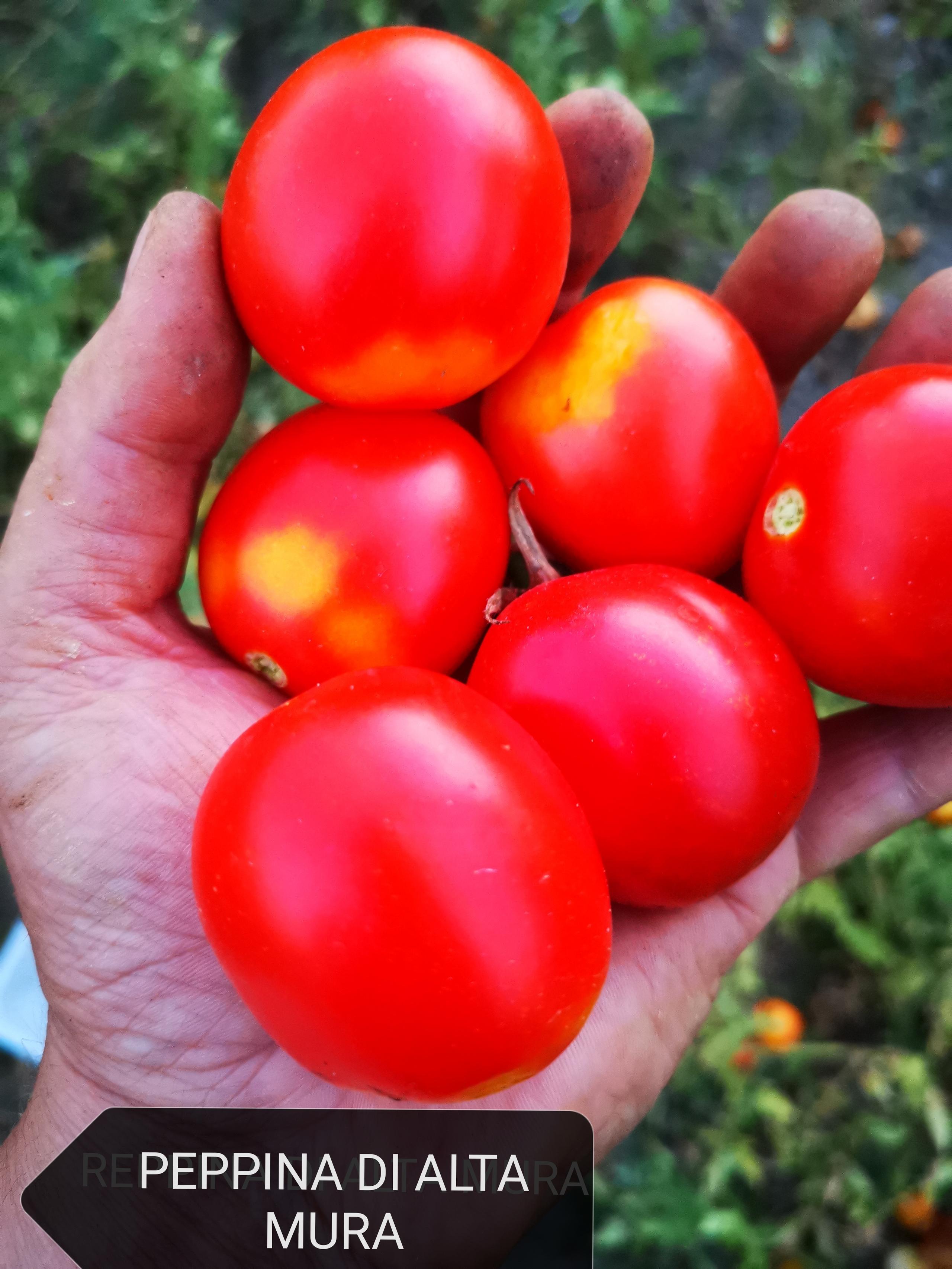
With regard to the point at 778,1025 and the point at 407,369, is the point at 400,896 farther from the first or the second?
the point at 778,1025

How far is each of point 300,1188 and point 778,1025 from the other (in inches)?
59.2

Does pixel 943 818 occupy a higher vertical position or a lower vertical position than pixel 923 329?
lower

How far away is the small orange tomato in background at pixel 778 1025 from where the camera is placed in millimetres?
2605

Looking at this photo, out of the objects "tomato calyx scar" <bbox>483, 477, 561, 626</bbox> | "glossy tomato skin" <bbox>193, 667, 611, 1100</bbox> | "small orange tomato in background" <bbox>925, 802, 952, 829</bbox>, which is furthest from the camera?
"small orange tomato in background" <bbox>925, 802, 952, 829</bbox>

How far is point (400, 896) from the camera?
3.57 ft

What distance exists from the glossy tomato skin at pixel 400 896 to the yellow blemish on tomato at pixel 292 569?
1.05 feet

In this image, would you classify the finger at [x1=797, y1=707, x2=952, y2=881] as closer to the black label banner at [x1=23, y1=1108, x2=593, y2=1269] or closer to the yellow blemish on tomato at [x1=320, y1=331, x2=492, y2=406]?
the black label banner at [x1=23, y1=1108, x2=593, y2=1269]

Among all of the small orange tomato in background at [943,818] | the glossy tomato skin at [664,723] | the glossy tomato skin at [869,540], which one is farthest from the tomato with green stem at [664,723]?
the small orange tomato in background at [943,818]

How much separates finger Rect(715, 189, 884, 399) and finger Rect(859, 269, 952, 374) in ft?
0.30

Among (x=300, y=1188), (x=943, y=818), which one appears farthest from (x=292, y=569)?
(x=943, y=818)

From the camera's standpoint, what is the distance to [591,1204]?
1635 millimetres

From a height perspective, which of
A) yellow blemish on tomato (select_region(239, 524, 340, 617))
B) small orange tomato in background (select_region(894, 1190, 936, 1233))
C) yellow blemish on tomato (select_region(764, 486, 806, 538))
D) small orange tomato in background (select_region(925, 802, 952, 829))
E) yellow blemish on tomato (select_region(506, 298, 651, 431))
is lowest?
small orange tomato in background (select_region(894, 1190, 936, 1233))

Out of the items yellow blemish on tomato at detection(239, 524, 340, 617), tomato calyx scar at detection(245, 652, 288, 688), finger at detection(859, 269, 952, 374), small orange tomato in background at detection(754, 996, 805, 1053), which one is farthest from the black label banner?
finger at detection(859, 269, 952, 374)

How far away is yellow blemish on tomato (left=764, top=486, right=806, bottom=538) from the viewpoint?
1.49 meters
